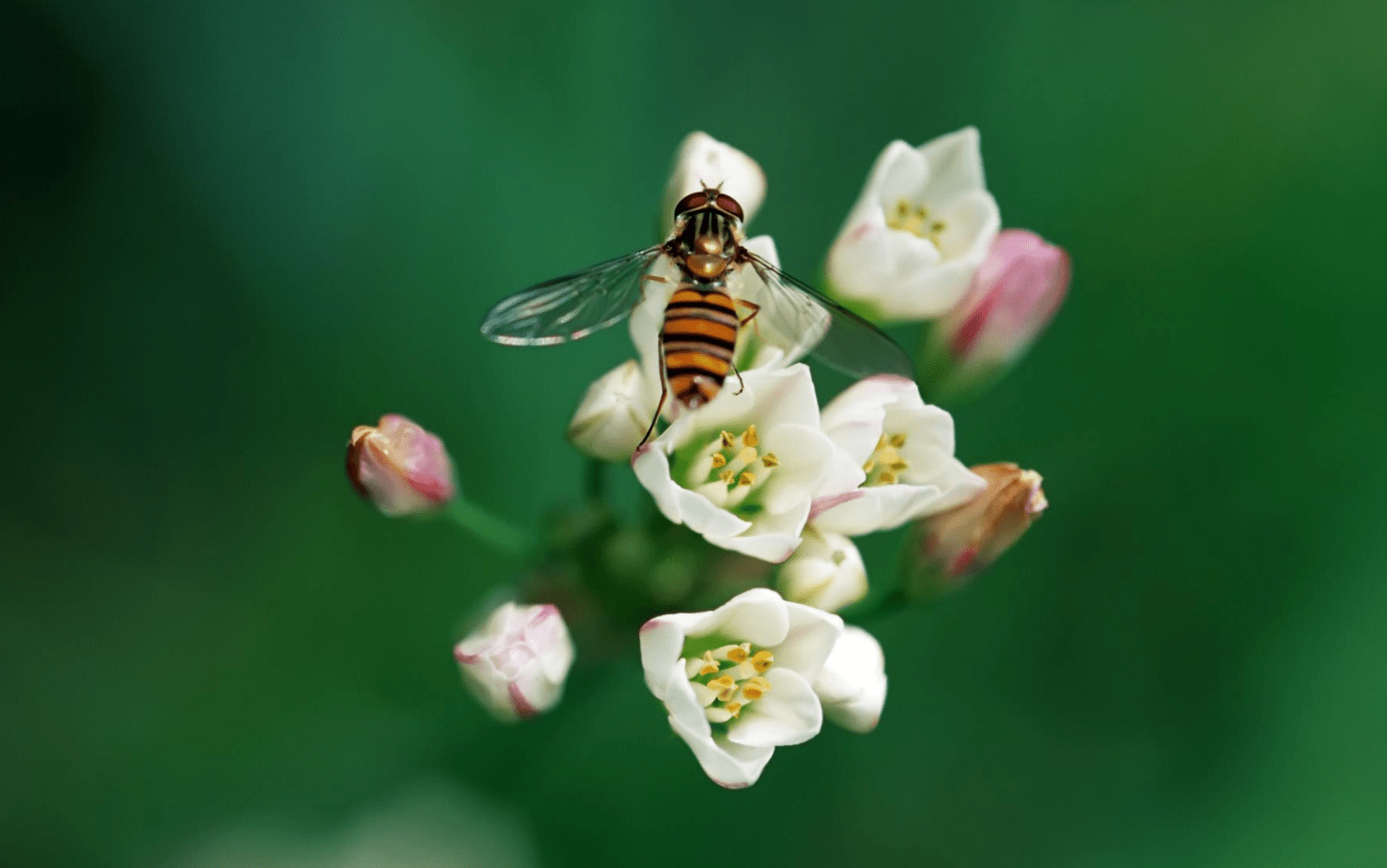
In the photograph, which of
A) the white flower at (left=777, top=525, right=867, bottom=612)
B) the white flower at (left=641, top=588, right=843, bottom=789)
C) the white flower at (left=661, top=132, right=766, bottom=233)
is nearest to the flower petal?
the white flower at (left=641, top=588, right=843, bottom=789)

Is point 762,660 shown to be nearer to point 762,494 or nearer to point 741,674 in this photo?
point 741,674

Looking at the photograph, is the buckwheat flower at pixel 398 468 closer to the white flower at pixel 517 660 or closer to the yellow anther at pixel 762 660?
the white flower at pixel 517 660

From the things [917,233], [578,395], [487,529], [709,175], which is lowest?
[578,395]

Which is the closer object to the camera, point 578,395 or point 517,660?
point 517,660

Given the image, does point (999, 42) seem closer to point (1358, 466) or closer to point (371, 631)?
point (1358, 466)

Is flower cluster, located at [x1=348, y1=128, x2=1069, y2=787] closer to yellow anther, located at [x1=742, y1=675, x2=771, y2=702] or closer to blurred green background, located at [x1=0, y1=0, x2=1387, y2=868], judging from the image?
yellow anther, located at [x1=742, y1=675, x2=771, y2=702]

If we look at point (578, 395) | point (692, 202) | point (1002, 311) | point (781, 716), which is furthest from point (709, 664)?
point (578, 395)

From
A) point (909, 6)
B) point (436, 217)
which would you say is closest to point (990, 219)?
point (909, 6)
